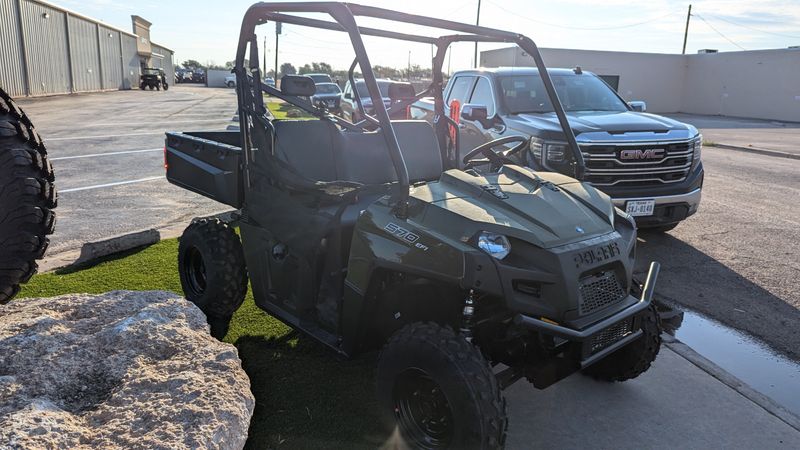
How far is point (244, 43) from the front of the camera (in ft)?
12.1

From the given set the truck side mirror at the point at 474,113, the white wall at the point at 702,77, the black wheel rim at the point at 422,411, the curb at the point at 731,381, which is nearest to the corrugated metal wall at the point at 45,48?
the white wall at the point at 702,77

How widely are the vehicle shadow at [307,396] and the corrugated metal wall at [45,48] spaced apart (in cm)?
3204

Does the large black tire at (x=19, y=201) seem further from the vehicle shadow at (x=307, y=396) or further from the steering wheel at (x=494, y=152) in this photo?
the steering wheel at (x=494, y=152)

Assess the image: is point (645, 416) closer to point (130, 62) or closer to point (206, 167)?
point (206, 167)

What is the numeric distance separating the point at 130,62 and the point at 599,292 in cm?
5456

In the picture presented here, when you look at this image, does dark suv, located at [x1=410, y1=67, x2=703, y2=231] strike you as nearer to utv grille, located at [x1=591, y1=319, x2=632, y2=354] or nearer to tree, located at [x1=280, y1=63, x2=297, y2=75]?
tree, located at [x1=280, y1=63, x2=297, y2=75]

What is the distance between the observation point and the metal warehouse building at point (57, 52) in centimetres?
2758

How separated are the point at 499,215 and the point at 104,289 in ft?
11.4

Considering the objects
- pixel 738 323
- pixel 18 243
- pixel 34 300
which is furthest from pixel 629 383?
pixel 18 243

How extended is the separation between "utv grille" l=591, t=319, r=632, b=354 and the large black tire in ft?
11.2

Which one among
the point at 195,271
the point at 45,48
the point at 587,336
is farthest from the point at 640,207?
the point at 45,48

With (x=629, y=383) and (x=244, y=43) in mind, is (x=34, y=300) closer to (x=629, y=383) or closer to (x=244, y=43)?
(x=244, y=43)

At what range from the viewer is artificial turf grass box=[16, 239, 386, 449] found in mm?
2959

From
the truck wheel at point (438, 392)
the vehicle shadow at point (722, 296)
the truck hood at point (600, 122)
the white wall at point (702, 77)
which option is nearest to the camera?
the truck wheel at point (438, 392)
